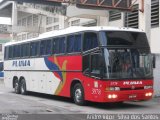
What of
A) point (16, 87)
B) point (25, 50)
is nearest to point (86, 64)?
point (25, 50)

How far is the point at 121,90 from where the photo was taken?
15.6m

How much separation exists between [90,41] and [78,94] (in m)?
2.43

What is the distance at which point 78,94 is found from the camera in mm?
17422

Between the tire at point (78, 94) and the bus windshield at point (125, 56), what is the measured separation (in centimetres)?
202

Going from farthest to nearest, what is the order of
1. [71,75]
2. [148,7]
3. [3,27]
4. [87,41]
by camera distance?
[3,27]
[148,7]
[71,75]
[87,41]

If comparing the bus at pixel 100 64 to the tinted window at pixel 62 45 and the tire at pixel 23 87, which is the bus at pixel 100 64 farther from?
the tire at pixel 23 87

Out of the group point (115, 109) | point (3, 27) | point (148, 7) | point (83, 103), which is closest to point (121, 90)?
point (115, 109)

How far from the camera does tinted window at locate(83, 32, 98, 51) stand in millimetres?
16184

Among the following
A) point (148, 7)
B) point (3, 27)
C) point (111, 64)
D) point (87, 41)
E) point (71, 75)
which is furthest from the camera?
point (3, 27)

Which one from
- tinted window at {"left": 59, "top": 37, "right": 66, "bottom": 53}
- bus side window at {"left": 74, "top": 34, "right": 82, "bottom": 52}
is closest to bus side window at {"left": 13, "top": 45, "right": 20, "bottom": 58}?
tinted window at {"left": 59, "top": 37, "right": 66, "bottom": 53}

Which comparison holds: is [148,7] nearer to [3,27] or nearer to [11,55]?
[11,55]

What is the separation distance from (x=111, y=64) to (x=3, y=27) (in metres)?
44.1

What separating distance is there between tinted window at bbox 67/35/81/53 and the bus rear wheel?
1520 millimetres

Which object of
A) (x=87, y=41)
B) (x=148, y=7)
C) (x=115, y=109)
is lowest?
(x=115, y=109)
